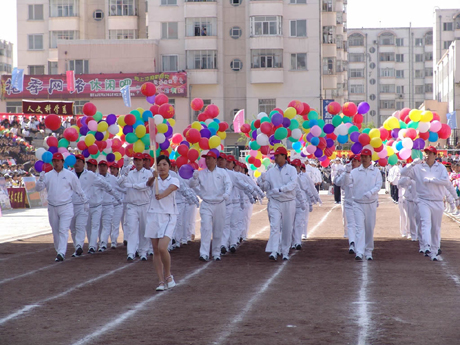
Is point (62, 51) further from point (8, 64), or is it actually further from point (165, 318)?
point (8, 64)

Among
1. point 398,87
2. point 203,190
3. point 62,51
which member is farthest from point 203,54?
point 398,87

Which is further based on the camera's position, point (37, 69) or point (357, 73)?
point (357, 73)

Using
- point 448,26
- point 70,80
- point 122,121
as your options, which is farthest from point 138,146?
point 448,26

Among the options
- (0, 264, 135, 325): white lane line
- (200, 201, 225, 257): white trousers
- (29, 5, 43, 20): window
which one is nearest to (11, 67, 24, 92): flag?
(29, 5, 43, 20): window

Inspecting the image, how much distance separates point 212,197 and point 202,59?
1767 inches

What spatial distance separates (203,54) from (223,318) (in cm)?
5073

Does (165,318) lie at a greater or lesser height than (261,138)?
lesser

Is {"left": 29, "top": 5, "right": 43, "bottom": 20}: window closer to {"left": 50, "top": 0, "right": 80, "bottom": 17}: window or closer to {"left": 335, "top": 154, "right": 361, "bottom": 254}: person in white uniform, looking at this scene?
{"left": 50, "top": 0, "right": 80, "bottom": 17}: window

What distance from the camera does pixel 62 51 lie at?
57.7 meters

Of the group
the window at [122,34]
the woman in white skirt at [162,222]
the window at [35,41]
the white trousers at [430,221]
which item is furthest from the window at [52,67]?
the woman in white skirt at [162,222]

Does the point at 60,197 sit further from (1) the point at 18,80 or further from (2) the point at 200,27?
(2) the point at 200,27

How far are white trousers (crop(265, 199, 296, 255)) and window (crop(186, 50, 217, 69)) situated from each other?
44.6 m

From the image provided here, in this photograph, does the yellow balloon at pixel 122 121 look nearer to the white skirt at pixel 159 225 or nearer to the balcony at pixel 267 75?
the white skirt at pixel 159 225

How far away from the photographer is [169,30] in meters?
58.8
